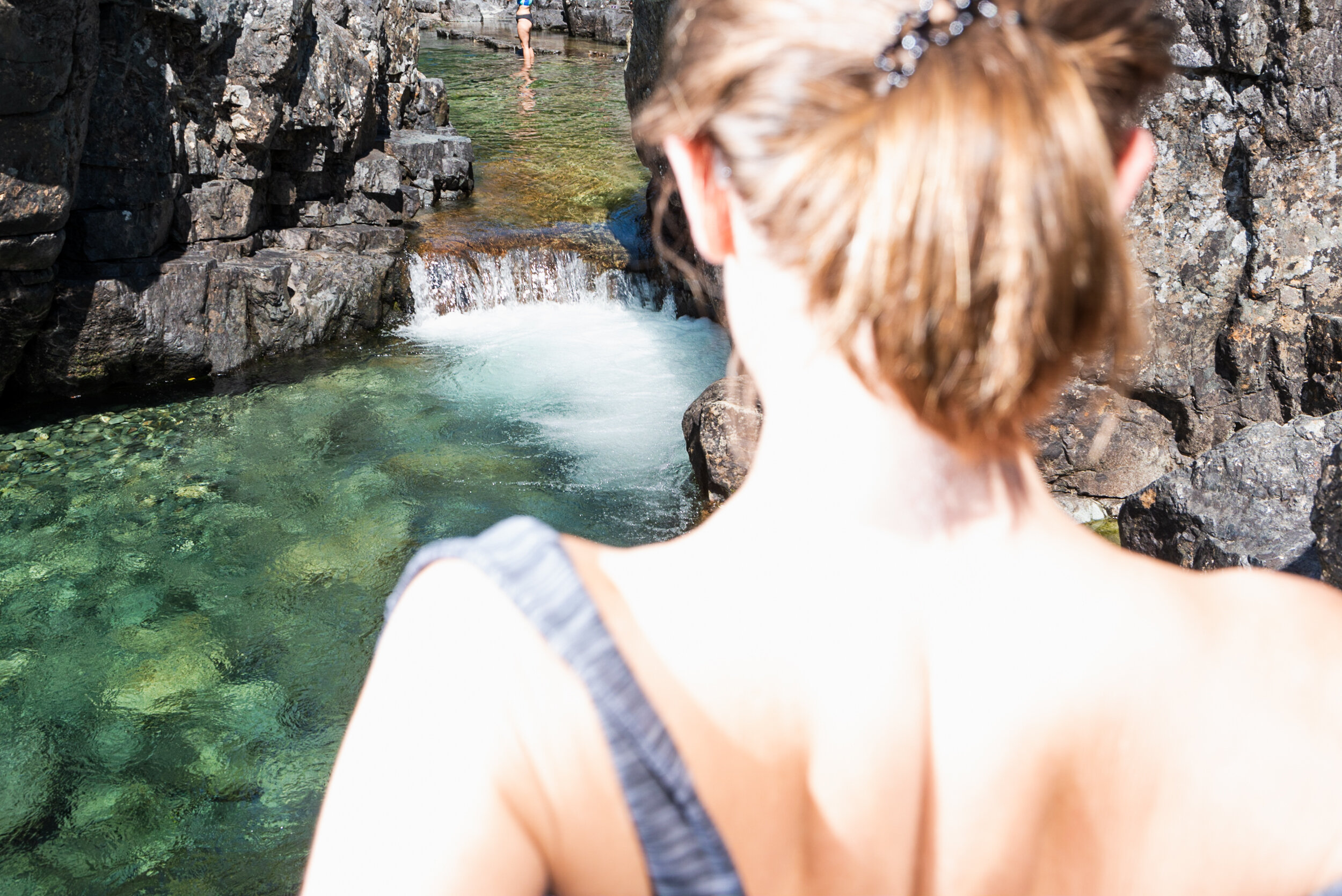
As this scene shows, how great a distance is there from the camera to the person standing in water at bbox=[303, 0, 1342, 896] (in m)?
0.65

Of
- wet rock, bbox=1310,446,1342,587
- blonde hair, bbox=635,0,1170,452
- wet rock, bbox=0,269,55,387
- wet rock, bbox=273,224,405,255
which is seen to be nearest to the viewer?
blonde hair, bbox=635,0,1170,452

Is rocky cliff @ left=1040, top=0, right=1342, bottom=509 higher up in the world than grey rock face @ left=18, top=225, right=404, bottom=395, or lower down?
higher up

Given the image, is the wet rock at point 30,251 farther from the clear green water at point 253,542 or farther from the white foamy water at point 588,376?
the white foamy water at point 588,376

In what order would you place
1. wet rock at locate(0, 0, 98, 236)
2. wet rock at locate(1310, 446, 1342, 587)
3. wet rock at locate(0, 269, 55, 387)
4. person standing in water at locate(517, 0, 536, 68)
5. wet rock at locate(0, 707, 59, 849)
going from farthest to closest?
person standing in water at locate(517, 0, 536, 68) → wet rock at locate(0, 269, 55, 387) → wet rock at locate(0, 0, 98, 236) → wet rock at locate(0, 707, 59, 849) → wet rock at locate(1310, 446, 1342, 587)

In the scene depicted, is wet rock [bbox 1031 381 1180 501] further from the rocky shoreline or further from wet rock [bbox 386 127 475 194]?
wet rock [bbox 386 127 475 194]

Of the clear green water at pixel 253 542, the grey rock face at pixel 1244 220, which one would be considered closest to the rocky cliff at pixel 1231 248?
the grey rock face at pixel 1244 220

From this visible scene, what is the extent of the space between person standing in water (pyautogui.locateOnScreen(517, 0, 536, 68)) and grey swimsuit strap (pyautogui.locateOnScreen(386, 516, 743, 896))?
57.2 ft

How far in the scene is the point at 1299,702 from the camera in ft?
2.45

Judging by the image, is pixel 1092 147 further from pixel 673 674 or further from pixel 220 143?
pixel 220 143

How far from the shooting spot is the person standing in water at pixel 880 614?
0.65m

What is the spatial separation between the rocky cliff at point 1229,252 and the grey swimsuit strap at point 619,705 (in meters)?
Answer: 4.25

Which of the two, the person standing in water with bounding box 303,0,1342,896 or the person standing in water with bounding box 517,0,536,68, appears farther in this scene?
the person standing in water with bounding box 517,0,536,68

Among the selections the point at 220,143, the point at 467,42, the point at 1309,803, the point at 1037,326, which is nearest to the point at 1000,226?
the point at 1037,326

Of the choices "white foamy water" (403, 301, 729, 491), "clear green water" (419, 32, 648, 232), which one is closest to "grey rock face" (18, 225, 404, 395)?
"white foamy water" (403, 301, 729, 491)
